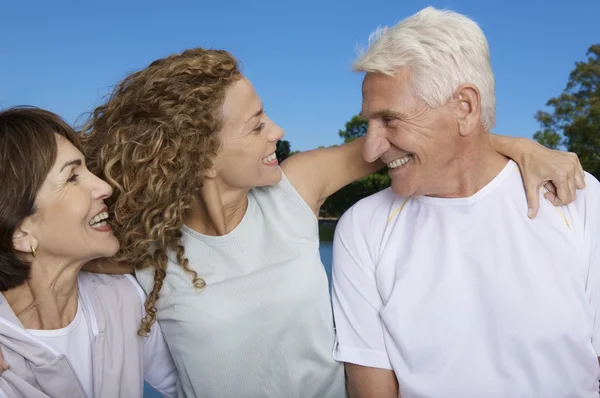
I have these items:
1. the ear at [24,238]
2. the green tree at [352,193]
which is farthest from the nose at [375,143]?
the green tree at [352,193]

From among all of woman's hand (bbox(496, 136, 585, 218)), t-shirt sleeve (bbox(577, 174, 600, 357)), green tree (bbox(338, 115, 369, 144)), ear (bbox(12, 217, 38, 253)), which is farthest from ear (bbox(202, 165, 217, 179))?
green tree (bbox(338, 115, 369, 144))

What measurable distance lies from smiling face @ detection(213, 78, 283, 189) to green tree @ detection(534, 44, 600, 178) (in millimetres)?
33384

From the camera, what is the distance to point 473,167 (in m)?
2.54

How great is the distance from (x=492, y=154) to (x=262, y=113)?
0.94m

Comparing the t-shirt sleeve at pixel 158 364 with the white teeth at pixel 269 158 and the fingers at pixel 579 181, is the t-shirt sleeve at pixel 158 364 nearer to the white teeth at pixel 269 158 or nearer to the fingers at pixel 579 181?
the white teeth at pixel 269 158

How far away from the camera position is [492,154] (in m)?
2.59

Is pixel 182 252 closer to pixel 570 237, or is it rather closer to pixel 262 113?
pixel 262 113

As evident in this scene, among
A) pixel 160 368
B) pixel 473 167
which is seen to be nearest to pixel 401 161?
pixel 473 167

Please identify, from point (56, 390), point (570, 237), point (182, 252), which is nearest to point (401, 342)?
point (570, 237)

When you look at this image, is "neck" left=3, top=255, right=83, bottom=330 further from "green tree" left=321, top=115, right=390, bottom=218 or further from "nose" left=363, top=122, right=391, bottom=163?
"green tree" left=321, top=115, right=390, bottom=218

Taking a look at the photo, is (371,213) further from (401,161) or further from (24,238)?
(24,238)

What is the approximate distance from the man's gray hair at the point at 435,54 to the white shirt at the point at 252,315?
74 centimetres

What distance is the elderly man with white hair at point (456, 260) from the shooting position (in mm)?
2414

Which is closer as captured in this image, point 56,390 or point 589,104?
point 56,390
